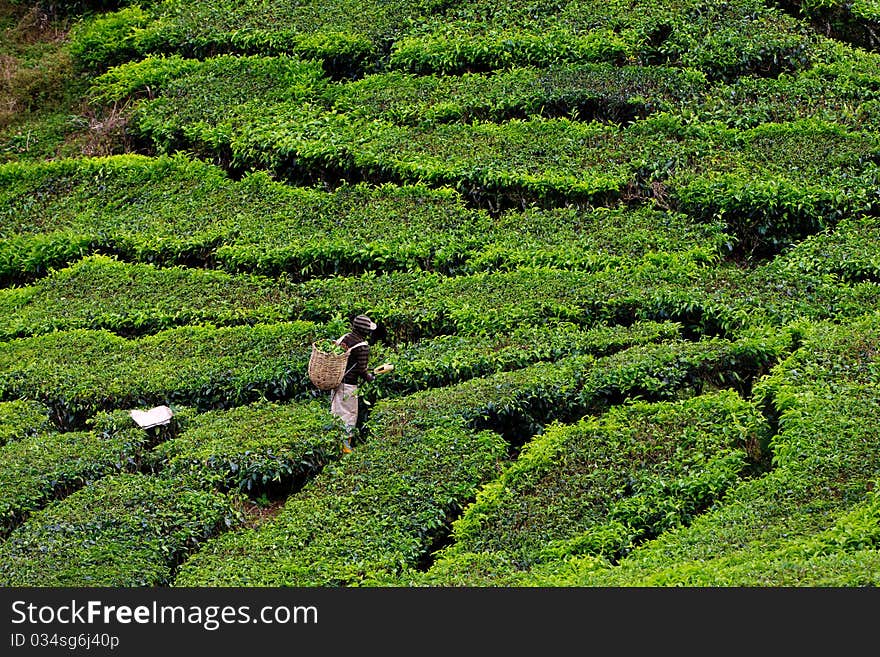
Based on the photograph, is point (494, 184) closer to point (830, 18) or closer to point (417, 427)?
point (417, 427)

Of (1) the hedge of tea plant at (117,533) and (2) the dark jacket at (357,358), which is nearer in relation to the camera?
(1) the hedge of tea plant at (117,533)

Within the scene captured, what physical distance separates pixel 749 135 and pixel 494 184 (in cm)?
366

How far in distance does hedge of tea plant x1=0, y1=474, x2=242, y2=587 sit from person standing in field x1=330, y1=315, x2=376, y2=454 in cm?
153

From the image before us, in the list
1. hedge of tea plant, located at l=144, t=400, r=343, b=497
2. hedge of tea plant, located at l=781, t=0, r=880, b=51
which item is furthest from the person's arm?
hedge of tea plant, located at l=781, t=0, r=880, b=51

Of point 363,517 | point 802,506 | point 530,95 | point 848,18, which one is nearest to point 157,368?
point 363,517

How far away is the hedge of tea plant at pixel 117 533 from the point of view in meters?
11.2

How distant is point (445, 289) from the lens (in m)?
15.9

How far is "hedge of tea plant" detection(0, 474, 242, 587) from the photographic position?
36.7 ft

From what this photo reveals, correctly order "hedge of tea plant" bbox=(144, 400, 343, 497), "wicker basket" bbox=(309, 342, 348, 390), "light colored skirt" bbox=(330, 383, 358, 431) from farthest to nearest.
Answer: "light colored skirt" bbox=(330, 383, 358, 431) < "wicker basket" bbox=(309, 342, 348, 390) < "hedge of tea plant" bbox=(144, 400, 343, 497)

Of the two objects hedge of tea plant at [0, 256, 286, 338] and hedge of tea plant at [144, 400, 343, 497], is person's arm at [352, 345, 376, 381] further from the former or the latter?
hedge of tea plant at [0, 256, 286, 338]

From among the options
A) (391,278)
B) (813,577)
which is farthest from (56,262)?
(813,577)

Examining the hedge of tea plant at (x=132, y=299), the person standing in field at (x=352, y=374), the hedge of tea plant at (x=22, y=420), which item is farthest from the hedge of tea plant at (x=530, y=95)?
the hedge of tea plant at (x=22, y=420)

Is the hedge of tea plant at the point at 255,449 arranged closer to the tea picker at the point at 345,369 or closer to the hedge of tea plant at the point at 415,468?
the tea picker at the point at 345,369

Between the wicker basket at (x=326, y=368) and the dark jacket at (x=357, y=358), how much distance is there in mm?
178
